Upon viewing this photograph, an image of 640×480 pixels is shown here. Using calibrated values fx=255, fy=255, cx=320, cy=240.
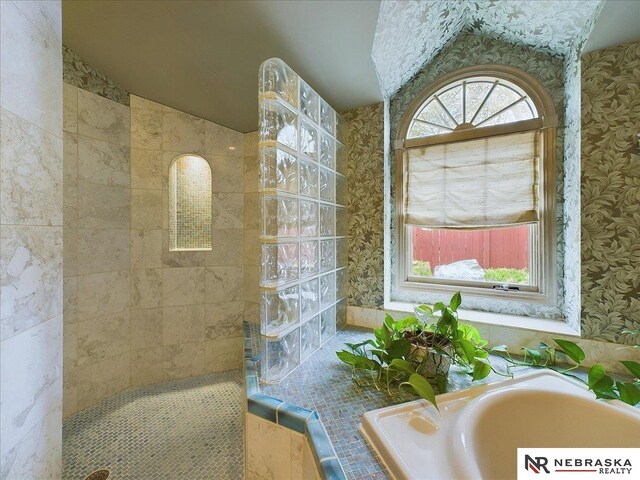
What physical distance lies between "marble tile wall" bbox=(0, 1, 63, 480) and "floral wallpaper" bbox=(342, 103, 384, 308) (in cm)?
130

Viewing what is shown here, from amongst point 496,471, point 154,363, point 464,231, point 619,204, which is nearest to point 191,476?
point 154,363

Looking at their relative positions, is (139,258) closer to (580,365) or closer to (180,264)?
(180,264)

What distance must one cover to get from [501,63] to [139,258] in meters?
2.44

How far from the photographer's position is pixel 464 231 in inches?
59.9

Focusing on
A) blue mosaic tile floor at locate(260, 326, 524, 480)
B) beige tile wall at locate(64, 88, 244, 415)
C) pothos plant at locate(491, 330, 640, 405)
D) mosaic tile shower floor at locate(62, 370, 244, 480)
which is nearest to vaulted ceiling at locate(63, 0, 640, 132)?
beige tile wall at locate(64, 88, 244, 415)

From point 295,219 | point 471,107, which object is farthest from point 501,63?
point 295,219

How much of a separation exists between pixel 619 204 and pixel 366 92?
124 cm

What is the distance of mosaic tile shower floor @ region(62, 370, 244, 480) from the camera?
3.72 ft

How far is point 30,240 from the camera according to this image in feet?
2.19

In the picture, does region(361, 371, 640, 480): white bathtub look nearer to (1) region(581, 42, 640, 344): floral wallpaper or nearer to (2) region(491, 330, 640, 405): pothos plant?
(2) region(491, 330, 640, 405): pothos plant

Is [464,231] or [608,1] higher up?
[608,1]

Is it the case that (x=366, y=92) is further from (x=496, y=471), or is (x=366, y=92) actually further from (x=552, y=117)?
(x=496, y=471)

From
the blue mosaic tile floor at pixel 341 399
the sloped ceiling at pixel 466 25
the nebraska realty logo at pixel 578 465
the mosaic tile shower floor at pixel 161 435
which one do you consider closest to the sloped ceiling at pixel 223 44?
the sloped ceiling at pixel 466 25

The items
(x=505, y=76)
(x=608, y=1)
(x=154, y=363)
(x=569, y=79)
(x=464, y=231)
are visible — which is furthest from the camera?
(x=154, y=363)
